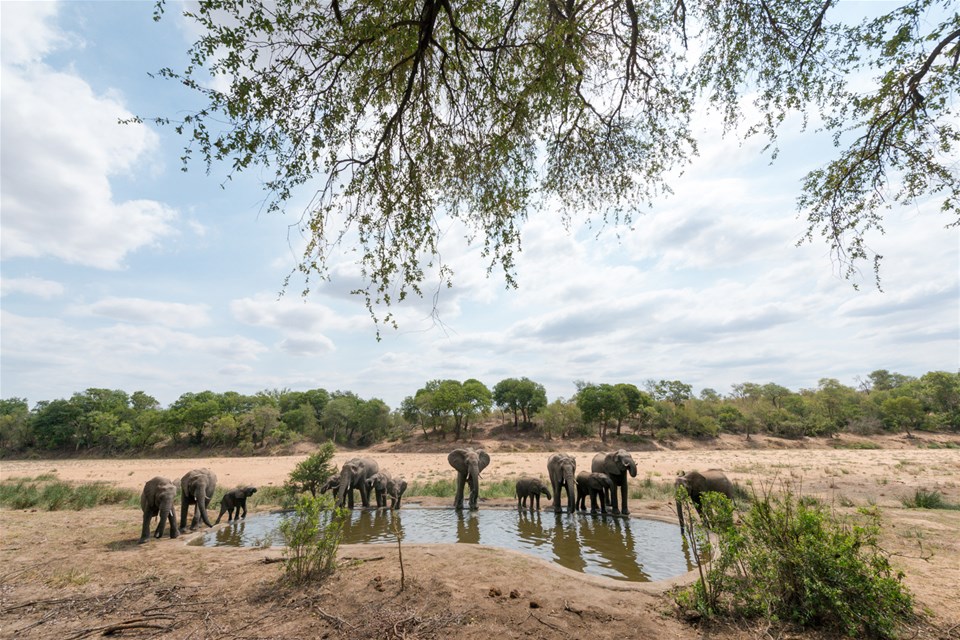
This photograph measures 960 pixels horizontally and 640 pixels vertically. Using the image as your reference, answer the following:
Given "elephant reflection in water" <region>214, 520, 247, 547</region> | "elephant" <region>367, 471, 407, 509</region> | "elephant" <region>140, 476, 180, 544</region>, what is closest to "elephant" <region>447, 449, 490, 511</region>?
"elephant" <region>367, 471, 407, 509</region>

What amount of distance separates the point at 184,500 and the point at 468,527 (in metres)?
8.18

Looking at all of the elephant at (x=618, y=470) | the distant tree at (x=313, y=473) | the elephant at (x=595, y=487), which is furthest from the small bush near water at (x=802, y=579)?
the distant tree at (x=313, y=473)

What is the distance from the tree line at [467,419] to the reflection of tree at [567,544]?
166ft

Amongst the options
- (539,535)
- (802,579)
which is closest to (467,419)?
(539,535)

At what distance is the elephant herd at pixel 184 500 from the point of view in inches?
391

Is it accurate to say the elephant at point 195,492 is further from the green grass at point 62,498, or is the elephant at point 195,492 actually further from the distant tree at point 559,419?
Answer: the distant tree at point 559,419

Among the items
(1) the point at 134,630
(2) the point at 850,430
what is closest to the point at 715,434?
(2) the point at 850,430

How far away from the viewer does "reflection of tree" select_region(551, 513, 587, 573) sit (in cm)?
777

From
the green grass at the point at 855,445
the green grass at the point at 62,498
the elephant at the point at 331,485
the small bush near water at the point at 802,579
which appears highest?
the small bush near water at the point at 802,579

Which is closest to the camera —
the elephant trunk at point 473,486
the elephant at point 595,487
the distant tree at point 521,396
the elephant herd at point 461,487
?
the elephant herd at point 461,487

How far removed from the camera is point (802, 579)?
14.7 ft

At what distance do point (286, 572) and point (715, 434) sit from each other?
66719 millimetres

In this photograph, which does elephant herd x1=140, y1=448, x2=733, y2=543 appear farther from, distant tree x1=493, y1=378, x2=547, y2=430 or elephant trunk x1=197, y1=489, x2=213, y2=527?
distant tree x1=493, y1=378, x2=547, y2=430

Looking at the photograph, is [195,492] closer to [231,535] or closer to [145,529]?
[231,535]
